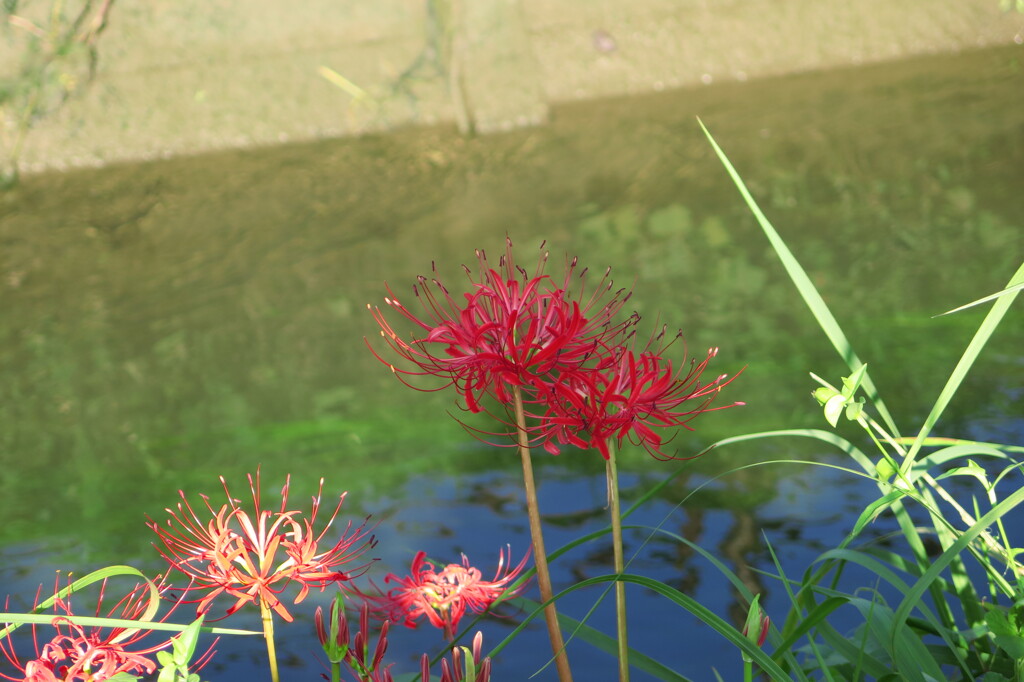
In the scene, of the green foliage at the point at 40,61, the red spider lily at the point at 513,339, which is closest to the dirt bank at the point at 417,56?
the green foliage at the point at 40,61

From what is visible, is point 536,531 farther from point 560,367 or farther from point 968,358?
point 968,358

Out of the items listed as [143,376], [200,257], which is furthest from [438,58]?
[143,376]

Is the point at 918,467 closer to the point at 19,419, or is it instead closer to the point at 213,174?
the point at 19,419

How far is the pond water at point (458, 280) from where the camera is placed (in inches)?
71.7

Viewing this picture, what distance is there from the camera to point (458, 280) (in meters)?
2.96

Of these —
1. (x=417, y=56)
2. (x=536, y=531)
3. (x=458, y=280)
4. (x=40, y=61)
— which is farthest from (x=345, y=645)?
(x=40, y=61)

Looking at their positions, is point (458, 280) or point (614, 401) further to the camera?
point (458, 280)

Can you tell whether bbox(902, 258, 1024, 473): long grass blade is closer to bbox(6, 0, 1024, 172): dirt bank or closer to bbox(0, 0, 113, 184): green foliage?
bbox(6, 0, 1024, 172): dirt bank

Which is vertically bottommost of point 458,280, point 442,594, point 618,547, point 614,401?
point 458,280

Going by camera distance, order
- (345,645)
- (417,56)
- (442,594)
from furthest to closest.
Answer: (417,56), (442,594), (345,645)

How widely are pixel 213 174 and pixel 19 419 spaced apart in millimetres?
1597

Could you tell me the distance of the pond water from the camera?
1.82 metres

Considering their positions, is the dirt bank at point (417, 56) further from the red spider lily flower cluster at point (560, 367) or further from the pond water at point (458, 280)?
the red spider lily flower cluster at point (560, 367)

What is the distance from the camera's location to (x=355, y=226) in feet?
11.3
